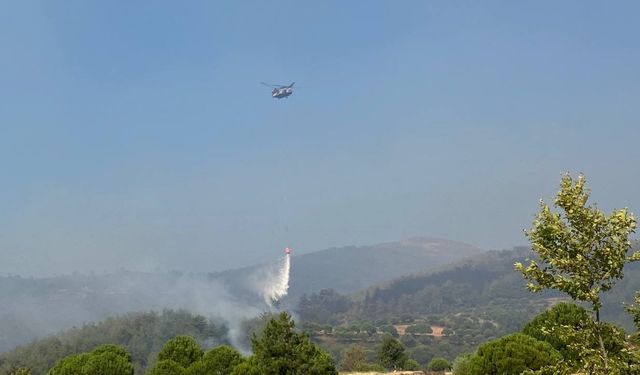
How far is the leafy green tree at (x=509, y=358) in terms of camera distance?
1837 inches

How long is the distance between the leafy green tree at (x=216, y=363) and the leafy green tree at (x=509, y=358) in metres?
25.6

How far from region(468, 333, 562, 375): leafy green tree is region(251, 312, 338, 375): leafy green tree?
43.6ft

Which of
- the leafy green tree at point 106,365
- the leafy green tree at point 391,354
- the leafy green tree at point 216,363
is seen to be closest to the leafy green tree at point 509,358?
the leafy green tree at point 216,363

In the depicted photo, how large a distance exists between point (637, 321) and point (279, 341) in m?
32.4

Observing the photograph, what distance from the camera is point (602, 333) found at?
68.1 feet

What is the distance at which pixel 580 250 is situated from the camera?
67.2 ft

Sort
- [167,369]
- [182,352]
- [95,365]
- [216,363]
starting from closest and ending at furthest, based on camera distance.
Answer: [216,363] < [167,369] < [95,365] < [182,352]

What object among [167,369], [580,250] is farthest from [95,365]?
[580,250]

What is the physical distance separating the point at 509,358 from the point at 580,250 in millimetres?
29720

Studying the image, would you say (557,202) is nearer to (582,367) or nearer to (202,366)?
(582,367)

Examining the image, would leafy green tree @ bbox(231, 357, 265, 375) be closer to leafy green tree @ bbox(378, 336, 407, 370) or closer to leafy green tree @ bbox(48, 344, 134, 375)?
leafy green tree @ bbox(48, 344, 134, 375)

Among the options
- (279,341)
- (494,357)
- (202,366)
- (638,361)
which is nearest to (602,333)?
(638,361)

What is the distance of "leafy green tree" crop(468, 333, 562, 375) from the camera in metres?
46.7

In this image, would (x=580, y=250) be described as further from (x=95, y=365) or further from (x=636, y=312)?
(x=95, y=365)
